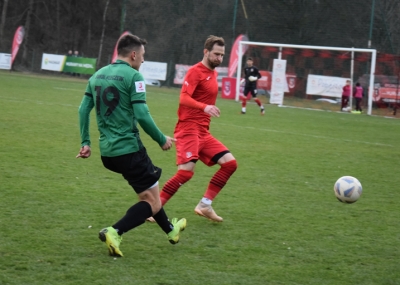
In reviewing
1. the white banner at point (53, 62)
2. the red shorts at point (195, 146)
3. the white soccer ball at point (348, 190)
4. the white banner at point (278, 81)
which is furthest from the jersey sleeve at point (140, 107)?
the white banner at point (53, 62)

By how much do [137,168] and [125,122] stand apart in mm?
368

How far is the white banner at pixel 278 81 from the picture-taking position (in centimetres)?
2731

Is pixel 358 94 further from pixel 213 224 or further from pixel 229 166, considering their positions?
pixel 213 224

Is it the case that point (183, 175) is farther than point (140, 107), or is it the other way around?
point (183, 175)

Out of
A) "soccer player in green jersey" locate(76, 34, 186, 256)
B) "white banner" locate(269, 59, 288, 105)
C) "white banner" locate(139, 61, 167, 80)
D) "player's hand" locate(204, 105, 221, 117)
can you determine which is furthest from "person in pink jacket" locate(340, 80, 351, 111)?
"soccer player in green jersey" locate(76, 34, 186, 256)

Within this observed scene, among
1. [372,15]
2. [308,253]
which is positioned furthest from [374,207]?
[372,15]

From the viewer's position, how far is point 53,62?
42.2 meters

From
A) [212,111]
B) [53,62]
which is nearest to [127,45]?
[212,111]

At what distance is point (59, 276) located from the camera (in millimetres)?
4449

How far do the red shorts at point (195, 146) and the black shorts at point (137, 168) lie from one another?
54.0 inches

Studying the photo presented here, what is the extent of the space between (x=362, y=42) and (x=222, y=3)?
28.4 ft

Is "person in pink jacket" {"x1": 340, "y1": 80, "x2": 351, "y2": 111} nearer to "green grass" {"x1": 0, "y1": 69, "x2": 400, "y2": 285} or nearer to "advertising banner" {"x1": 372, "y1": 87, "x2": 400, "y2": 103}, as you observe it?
"advertising banner" {"x1": 372, "y1": 87, "x2": 400, "y2": 103}

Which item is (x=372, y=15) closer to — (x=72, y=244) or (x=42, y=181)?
(x=42, y=181)

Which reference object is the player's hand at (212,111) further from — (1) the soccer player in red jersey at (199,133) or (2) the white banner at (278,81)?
(2) the white banner at (278,81)
